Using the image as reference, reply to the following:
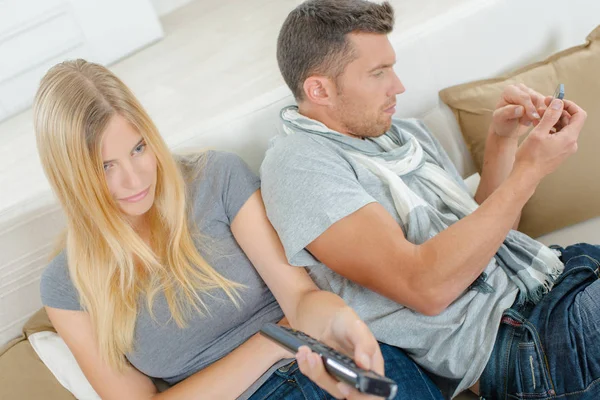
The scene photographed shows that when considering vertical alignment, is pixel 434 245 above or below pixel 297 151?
below

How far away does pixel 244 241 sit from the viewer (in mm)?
1304

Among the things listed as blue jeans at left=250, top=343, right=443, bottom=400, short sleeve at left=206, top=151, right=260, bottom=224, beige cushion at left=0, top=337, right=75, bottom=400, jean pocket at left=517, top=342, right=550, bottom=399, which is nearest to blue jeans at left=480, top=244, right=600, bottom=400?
jean pocket at left=517, top=342, right=550, bottom=399

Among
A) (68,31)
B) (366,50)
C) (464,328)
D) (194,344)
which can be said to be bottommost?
(464,328)

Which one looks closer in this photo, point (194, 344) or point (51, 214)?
point (194, 344)

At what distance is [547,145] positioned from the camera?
1.18 meters

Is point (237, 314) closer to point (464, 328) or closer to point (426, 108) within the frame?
point (464, 328)

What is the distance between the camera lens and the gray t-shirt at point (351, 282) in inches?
46.9

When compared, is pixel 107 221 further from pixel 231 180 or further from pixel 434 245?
pixel 434 245

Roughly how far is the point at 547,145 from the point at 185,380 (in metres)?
0.84

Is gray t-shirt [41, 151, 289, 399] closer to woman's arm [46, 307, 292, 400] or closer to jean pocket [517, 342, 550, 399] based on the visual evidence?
woman's arm [46, 307, 292, 400]

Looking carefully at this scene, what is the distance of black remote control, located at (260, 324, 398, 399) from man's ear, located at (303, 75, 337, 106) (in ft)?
1.83

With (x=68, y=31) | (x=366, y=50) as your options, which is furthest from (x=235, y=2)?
(x=366, y=50)

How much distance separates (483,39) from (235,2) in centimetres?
178

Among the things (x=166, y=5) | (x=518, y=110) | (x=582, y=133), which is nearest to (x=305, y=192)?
(x=518, y=110)
